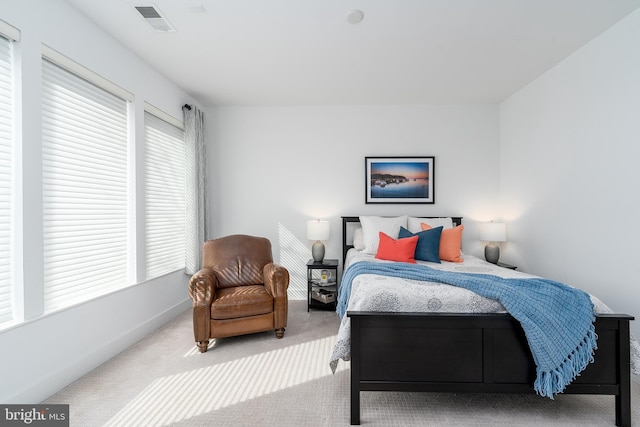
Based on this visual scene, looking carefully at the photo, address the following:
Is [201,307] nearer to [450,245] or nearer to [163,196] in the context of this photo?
[163,196]

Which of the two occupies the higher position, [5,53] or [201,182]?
[5,53]

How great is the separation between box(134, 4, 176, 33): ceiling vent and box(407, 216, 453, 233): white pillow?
3.22 m

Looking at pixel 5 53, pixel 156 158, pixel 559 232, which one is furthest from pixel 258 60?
pixel 559 232

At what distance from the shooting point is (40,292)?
2.05 metres

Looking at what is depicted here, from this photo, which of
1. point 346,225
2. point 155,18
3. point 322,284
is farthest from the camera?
point 346,225

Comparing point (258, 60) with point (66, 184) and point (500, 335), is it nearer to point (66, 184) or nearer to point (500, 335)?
point (66, 184)

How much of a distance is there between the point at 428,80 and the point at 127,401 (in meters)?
3.98

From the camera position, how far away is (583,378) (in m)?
1.83

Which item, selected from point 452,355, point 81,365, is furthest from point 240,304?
point 452,355

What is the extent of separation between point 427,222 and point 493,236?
82cm

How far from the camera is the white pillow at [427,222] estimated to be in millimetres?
3942

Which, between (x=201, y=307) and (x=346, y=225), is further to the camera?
(x=346, y=225)

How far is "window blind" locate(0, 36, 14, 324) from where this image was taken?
186cm

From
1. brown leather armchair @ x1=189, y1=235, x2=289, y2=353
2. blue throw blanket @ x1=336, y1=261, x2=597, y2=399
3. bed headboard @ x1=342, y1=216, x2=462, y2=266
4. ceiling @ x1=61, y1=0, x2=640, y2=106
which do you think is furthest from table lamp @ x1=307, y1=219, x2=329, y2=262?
blue throw blanket @ x1=336, y1=261, x2=597, y2=399
